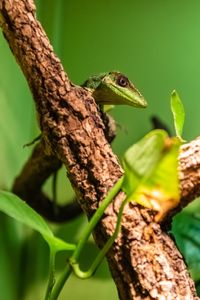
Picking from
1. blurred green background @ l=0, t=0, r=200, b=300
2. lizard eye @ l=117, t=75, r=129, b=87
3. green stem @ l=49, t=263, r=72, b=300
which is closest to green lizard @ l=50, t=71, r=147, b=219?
lizard eye @ l=117, t=75, r=129, b=87

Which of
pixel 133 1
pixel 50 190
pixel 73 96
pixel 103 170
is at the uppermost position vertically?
pixel 133 1

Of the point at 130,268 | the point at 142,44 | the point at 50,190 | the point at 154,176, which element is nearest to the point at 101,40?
the point at 142,44

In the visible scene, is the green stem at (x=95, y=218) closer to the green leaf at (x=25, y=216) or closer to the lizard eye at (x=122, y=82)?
the green leaf at (x=25, y=216)

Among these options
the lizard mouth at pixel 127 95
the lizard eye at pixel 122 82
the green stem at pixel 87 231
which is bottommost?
the green stem at pixel 87 231

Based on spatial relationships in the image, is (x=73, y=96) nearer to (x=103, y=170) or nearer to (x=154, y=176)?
(x=103, y=170)

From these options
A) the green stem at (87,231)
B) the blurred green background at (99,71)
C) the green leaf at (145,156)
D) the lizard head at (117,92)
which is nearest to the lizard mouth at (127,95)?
the lizard head at (117,92)

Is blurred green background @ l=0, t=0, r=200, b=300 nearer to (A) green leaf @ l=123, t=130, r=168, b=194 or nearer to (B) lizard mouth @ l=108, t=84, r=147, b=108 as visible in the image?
(B) lizard mouth @ l=108, t=84, r=147, b=108

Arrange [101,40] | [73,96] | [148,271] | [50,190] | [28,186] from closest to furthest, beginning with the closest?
[148,271], [73,96], [28,186], [50,190], [101,40]

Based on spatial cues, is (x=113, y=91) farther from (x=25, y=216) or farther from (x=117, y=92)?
(x=25, y=216)
